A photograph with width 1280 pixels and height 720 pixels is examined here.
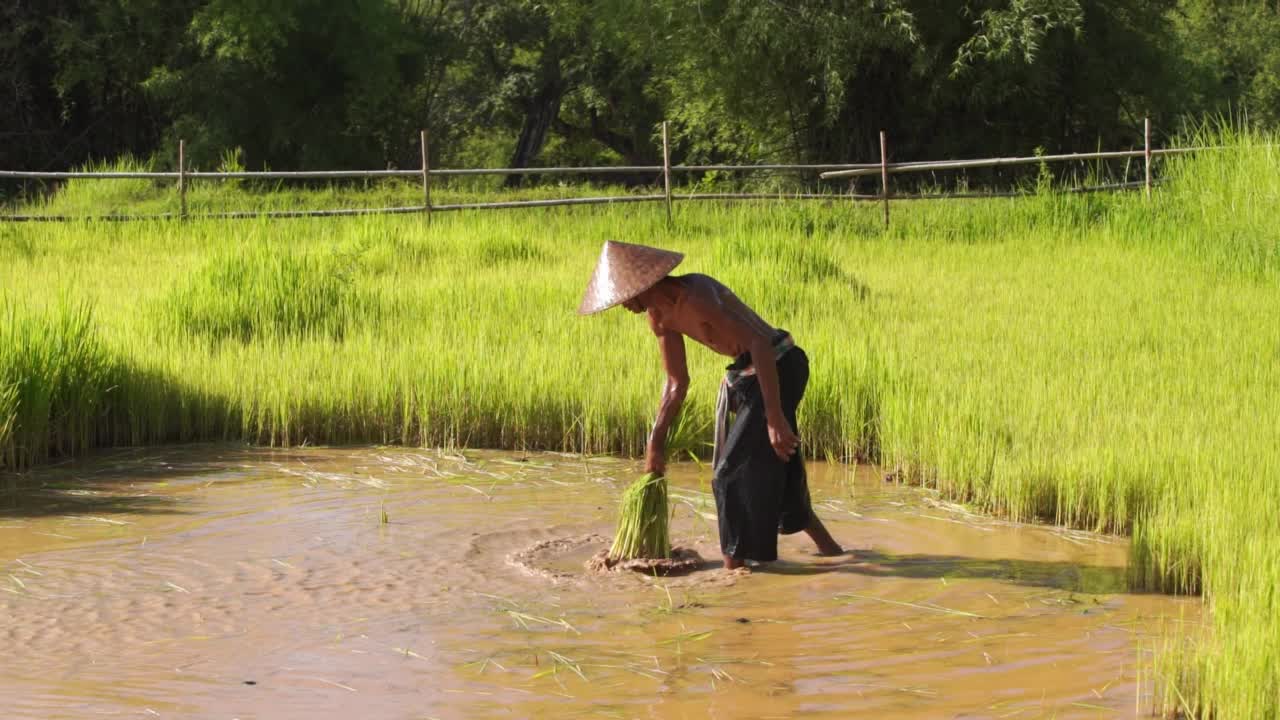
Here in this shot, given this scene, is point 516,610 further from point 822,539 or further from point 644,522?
point 822,539

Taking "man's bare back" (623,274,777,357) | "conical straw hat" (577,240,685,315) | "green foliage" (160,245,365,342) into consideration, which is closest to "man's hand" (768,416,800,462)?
→ "man's bare back" (623,274,777,357)

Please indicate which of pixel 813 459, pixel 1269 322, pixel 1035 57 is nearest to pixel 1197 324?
pixel 1269 322

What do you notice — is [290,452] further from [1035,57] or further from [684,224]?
[1035,57]

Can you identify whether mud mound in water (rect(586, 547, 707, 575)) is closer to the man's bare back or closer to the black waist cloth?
the black waist cloth

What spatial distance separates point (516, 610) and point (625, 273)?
1121mm

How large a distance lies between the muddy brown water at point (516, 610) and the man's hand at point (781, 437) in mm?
484

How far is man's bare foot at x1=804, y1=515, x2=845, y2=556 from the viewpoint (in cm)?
539

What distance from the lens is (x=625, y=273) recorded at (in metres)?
4.83

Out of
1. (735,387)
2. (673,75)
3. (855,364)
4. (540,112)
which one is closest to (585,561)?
(735,387)

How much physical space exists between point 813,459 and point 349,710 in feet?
11.7

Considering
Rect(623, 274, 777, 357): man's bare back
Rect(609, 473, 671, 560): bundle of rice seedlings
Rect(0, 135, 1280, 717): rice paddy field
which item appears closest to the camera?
Rect(623, 274, 777, 357): man's bare back

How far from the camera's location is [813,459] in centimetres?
723

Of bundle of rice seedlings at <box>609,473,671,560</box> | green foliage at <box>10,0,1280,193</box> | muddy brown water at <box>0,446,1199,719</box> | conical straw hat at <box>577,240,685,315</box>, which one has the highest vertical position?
green foliage at <box>10,0,1280,193</box>

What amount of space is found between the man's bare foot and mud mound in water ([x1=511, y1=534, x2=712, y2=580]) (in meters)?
0.39
